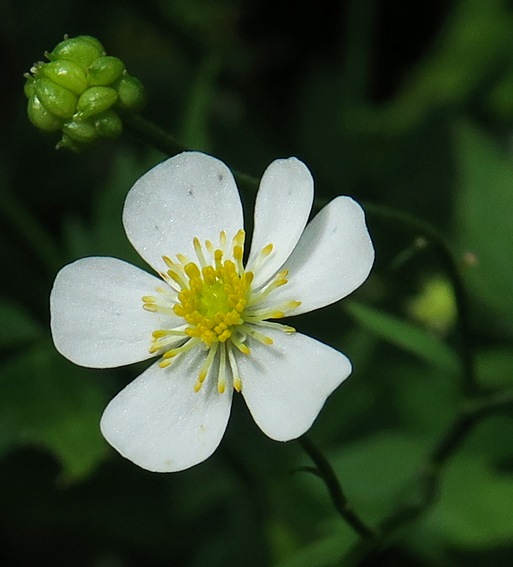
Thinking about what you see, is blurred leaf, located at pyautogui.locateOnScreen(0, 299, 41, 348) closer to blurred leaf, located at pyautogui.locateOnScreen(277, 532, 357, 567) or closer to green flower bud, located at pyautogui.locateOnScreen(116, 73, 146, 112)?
blurred leaf, located at pyautogui.locateOnScreen(277, 532, 357, 567)

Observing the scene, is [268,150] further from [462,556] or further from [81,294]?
[81,294]

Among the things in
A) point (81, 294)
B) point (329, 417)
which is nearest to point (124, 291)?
point (81, 294)

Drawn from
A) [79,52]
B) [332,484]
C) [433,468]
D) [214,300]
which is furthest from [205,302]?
[433,468]

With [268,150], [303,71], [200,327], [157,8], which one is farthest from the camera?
[303,71]

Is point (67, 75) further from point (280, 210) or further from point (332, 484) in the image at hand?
point (332, 484)

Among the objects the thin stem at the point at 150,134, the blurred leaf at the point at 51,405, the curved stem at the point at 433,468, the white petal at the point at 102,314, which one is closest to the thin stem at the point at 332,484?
the curved stem at the point at 433,468
